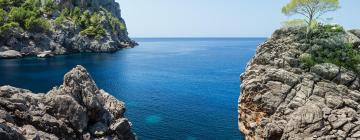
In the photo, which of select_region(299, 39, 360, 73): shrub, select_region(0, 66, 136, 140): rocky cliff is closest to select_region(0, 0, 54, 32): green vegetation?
select_region(0, 66, 136, 140): rocky cliff

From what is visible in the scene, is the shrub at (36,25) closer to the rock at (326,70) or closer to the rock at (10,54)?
the rock at (10,54)

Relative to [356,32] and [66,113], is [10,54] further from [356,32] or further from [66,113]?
[356,32]

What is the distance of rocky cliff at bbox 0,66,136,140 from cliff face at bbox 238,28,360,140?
1853 cm

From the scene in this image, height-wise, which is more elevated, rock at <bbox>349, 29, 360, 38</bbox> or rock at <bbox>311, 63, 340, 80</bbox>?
rock at <bbox>349, 29, 360, 38</bbox>

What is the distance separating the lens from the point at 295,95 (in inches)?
1959

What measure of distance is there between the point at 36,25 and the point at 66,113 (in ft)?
541

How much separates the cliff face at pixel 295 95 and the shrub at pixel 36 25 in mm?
155058

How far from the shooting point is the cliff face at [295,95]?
44438 millimetres

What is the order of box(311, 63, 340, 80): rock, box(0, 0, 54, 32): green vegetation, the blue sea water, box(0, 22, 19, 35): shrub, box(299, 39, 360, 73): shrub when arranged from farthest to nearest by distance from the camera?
box(0, 0, 54, 32): green vegetation → box(0, 22, 19, 35): shrub → the blue sea water → box(299, 39, 360, 73): shrub → box(311, 63, 340, 80): rock

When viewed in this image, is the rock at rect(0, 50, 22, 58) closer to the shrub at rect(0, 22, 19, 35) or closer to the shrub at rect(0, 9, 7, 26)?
the shrub at rect(0, 22, 19, 35)

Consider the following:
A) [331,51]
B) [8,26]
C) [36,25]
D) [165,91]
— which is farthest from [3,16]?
[331,51]

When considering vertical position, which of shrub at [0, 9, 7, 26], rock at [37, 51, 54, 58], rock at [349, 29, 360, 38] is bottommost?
rock at [37, 51, 54, 58]

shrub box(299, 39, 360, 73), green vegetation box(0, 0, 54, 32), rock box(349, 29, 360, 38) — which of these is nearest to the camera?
shrub box(299, 39, 360, 73)

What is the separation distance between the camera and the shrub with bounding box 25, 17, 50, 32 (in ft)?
604
